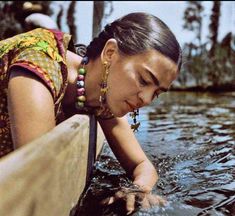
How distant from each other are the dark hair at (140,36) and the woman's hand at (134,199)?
602 millimetres

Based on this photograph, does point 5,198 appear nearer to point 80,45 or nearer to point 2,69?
point 2,69

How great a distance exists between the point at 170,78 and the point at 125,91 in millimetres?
214

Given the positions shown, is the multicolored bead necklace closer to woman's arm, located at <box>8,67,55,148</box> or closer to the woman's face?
the woman's face

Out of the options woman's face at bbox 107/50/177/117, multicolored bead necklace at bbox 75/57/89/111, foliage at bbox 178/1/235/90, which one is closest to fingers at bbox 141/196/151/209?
woman's face at bbox 107/50/177/117

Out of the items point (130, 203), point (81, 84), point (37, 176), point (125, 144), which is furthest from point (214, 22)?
point (37, 176)

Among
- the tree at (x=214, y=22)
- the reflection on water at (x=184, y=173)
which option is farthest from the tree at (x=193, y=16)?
the reflection on water at (x=184, y=173)

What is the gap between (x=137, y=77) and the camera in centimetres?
179

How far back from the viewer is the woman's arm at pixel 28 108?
57.8 inches

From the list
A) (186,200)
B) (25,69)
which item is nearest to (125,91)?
(25,69)

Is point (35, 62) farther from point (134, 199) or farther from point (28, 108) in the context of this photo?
point (134, 199)

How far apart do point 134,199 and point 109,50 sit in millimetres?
646

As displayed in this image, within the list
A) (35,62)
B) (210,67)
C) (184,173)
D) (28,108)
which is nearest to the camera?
(28,108)

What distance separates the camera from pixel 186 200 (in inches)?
76.4

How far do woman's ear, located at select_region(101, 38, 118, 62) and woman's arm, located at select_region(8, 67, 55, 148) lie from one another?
0.40 meters
